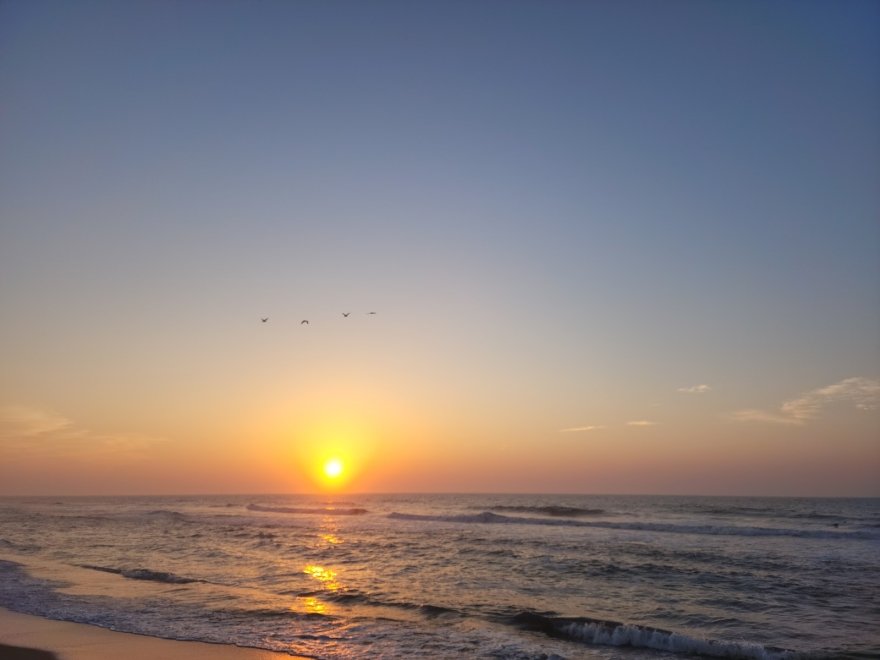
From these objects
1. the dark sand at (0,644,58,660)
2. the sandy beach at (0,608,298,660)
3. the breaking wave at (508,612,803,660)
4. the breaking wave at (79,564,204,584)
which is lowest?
the breaking wave at (79,564,204,584)

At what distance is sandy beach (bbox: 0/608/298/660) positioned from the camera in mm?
11172

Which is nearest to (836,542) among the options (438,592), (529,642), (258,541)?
(438,592)

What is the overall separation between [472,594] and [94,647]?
30.9 feet

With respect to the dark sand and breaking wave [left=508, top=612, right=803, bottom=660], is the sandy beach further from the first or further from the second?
breaking wave [left=508, top=612, right=803, bottom=660]

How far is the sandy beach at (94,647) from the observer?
440 inches

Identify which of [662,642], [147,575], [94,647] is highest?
[94,647]

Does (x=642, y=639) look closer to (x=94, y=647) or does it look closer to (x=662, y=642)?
(x=662, y=642)

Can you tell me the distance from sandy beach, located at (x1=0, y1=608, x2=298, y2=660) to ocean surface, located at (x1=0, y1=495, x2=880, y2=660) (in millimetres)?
507

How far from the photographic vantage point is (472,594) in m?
17.3

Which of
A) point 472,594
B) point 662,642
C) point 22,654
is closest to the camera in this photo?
point 22,654

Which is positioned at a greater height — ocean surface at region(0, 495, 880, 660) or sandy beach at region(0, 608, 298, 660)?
sandy beach at region(0, 608, 298, 660)

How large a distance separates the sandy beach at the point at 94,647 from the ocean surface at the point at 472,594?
1.66 ft

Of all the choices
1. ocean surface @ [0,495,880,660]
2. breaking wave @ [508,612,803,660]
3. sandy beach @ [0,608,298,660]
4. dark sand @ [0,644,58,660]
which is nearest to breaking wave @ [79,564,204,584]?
ocean surface @ [0,495,880,660]

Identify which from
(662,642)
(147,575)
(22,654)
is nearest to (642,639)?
(662,642)
